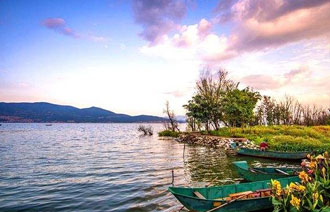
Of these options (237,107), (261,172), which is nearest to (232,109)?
(237,107)

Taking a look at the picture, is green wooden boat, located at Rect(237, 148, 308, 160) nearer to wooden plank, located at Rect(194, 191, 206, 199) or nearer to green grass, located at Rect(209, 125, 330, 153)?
green grass, located at Rect(209, 125, 330, 153)

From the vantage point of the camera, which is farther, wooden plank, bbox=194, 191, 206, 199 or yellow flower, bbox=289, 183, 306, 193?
wooden plank, bbox=194, 191, 206, 199

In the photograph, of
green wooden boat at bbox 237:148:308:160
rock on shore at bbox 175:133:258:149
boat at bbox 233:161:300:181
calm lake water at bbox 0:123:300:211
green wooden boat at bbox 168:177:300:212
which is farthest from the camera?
rock on shore at bbox 175:133:258:149

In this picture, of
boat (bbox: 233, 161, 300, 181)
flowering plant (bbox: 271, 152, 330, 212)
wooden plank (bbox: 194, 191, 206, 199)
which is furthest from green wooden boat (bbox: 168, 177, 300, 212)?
boat (bbox: 233, 161, 300, 181)

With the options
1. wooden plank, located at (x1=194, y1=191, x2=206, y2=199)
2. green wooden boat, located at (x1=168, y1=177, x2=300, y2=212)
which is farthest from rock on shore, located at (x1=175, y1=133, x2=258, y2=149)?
wooden plank, located at (x1=194, y1=191, x2=206, y2=199)

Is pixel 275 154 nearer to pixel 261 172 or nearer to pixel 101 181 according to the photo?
pixel 261 172

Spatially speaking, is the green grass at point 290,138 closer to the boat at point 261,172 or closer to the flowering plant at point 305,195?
the boat at point 261,172

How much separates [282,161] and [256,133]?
48.8 ft

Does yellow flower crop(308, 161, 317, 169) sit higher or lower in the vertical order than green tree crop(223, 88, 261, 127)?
lower

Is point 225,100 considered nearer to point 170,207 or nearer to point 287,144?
point 287,144

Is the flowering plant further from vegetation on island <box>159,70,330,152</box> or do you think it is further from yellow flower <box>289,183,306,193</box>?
vegetation on island <box>159,70,330,152</box>

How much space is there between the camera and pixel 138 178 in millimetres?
18234

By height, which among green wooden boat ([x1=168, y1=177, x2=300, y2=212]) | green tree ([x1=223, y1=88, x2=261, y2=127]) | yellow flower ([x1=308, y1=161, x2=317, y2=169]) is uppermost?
green tree ([x1=223, y1=88, x2=261, y2=127])

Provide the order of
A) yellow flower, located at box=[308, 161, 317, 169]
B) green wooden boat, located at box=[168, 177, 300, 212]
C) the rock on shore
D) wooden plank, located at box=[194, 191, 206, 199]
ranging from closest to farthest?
yellow flower, located at box=[308, 161, 317, 169]
green wooden boat, located at box=[168, 177, 300, 212]
wooden plank, located at box=[194, 191, 206, 199]
the rock on shore
